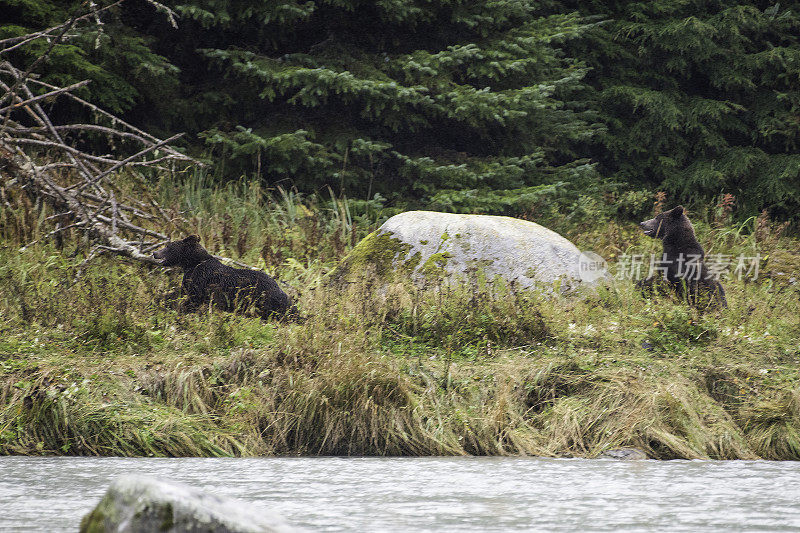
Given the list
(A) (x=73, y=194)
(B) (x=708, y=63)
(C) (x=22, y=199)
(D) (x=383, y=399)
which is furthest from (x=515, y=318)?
(B) (x=708, y=63)

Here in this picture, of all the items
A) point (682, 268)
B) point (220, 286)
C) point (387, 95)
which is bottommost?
point (220, 286)

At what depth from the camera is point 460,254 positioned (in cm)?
830

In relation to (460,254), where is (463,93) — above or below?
above

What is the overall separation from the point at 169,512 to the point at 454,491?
81.5 inches

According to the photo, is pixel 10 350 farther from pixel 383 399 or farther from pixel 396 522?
pixel 396 522

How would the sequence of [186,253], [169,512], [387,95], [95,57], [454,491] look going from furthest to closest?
[95,57]
[387,95]
[186,253]
[454,491]
[169,512]

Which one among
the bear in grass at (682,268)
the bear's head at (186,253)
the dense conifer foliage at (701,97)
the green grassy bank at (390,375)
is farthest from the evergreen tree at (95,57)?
the dense conifer foliage at (701,97)

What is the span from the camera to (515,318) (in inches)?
280

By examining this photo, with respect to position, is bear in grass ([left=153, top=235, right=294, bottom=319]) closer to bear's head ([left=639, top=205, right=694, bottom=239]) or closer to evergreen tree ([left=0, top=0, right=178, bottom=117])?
bear's head ([left=639, top=205, right=694, bottom=239])

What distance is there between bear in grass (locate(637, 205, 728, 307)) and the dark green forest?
3.27 meters

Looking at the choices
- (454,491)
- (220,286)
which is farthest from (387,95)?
(454,491)

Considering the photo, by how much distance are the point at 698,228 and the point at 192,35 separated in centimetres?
808

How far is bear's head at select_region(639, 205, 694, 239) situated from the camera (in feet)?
27.1

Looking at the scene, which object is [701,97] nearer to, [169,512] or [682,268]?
[682,268]
